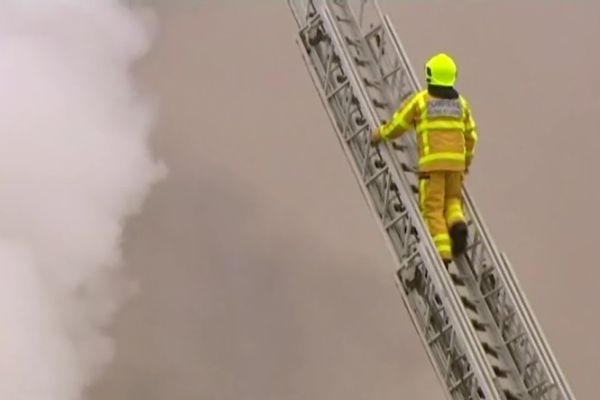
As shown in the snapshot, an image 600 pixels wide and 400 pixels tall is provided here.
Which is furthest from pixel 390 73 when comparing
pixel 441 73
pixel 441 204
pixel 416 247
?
pixel 416 247

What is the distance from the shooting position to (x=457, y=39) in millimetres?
8734

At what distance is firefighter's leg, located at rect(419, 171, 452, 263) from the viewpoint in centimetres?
581

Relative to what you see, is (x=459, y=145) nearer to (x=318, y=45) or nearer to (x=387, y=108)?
(x=387, y=108)

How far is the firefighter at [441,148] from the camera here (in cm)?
582

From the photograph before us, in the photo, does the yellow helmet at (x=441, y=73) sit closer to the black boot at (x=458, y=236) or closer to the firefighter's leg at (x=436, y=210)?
the firefighter's leg at (x=436, y=210)

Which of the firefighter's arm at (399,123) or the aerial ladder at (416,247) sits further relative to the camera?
the firefighter's arm at (399,123)

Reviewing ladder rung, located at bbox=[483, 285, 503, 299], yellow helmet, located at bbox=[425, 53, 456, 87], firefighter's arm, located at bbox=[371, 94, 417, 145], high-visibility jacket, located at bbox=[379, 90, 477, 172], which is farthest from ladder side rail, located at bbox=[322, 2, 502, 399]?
yellow helmet, located at bbox=[425, 53, 456, 87]

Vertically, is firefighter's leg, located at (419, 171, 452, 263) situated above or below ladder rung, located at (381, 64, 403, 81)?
below

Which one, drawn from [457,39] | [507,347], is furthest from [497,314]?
[457,39]

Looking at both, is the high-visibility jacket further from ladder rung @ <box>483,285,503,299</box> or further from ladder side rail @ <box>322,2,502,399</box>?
ladder rung @ <box>483,285,503,299</box>

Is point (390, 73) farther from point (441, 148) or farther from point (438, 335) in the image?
point (438, 335)

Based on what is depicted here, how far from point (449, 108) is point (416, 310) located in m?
1.13

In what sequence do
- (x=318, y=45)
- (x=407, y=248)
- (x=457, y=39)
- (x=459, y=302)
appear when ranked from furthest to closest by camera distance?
(x=457, y=39), (x=318, y=45), (x=407, y=248), (x=459, y=302)

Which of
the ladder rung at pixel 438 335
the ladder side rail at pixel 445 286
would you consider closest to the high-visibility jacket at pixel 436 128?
the ladder side rail at pixel 445 286
